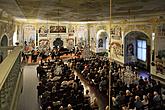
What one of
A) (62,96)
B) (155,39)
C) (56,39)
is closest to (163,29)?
(155,39)

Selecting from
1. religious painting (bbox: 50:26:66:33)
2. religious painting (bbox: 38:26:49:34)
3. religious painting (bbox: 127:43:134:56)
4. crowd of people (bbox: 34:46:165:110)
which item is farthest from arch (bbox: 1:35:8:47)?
religious painting (bbox: 50:26:66:33)

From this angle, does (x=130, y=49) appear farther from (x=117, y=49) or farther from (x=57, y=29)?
(x=57, y=29)

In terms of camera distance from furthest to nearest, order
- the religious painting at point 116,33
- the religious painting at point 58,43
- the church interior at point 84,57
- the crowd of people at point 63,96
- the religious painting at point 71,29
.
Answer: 1. the religious painting at point 71,29
2. the religious painting at point 58,43
3. the religious painting at point 116,33
4. the crowd of people at point 63,96
5. the church interior at point 84,57

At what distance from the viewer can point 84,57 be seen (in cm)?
1489

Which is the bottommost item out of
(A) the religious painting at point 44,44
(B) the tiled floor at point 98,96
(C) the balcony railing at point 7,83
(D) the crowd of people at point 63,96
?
(B) the tiled floor at point 98,96

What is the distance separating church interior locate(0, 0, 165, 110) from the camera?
7.55m

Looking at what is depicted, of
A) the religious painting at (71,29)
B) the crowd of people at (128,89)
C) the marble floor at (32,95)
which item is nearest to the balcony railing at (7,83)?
the crowd of people at (128,89)

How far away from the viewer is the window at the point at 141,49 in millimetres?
19756

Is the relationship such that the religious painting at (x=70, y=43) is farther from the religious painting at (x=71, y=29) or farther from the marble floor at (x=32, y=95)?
the marble floor at (x=32, y=95)

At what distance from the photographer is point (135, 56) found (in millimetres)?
21391

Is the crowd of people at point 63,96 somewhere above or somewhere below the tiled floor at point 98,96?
above

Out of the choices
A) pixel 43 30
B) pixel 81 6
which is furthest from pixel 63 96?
pixel 43 30

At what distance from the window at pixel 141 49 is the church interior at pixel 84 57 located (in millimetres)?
18

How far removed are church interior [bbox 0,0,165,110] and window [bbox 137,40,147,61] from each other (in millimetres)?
18
